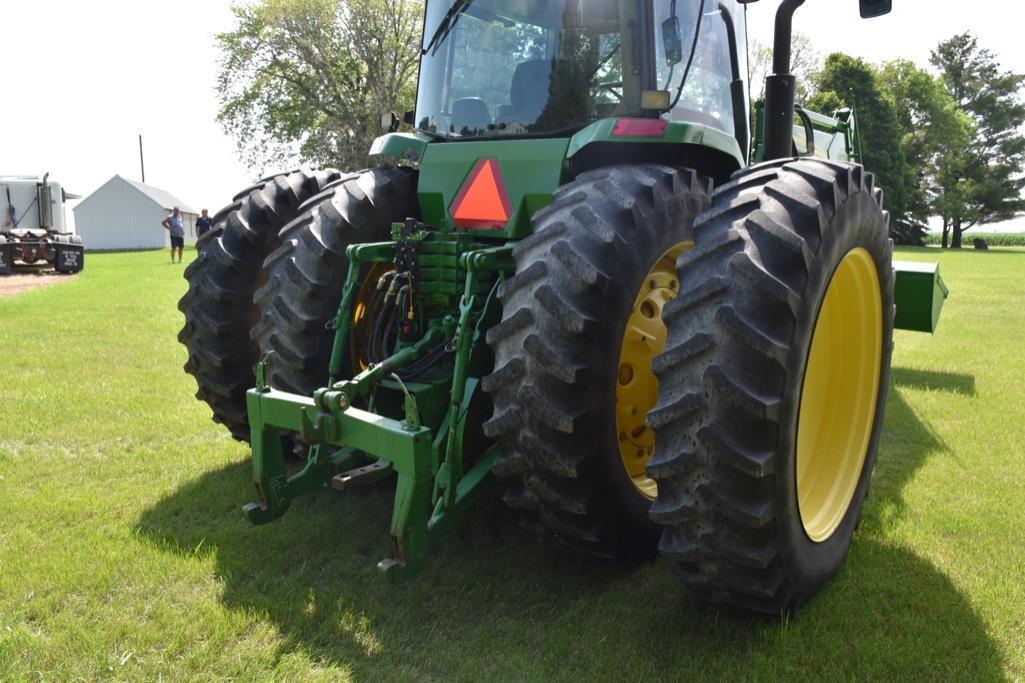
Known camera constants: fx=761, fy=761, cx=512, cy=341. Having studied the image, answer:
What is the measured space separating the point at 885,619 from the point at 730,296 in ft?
4.62

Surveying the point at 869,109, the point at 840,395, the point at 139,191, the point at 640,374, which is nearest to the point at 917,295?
the point at 840,395

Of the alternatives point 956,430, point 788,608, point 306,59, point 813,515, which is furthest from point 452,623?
point 306,59

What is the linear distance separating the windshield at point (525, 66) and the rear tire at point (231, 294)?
0.92 metres

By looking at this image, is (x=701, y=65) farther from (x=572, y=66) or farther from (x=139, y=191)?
(x=139, y=191)

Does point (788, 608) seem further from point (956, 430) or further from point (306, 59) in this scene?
point (306, 59)

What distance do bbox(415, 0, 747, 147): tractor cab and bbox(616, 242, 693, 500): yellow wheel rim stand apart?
77cm

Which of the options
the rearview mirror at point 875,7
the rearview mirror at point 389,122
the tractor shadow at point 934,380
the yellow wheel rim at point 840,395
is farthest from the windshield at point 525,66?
the tractor shadow at point 934,380

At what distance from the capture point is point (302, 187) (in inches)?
A: 164

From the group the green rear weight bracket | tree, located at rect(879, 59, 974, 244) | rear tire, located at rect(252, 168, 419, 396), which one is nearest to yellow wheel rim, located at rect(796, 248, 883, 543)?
the green rear weight bracket

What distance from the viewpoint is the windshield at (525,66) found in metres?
3.23

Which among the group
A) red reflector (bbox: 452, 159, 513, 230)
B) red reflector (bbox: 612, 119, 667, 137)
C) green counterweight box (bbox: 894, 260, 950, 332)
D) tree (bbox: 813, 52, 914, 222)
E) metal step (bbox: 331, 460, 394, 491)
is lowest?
metal step (bbox: 331, 460, 394, 491)

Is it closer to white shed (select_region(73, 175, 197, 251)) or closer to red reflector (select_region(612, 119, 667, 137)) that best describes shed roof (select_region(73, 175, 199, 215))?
white shed (select_region(73, 175, 197, 251))

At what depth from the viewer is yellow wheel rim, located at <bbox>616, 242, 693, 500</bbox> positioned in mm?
2918

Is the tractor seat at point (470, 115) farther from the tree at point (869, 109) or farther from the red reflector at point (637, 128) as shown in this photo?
the tree at point (869, 109)
